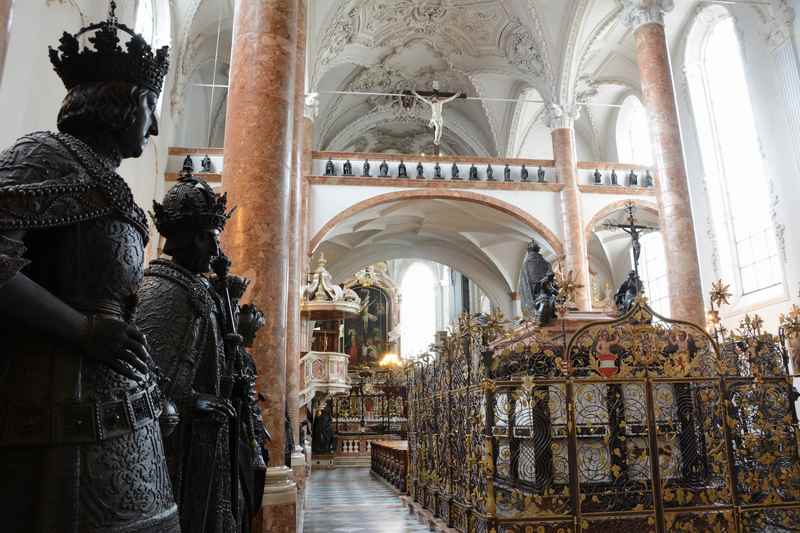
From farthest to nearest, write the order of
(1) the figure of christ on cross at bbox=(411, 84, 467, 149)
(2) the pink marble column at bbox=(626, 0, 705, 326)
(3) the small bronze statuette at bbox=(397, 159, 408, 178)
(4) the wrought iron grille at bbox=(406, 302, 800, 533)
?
(1) the figure of christ on cross at bbox=(411, 84, 467, 149) → (3) the small bronze statuette at bbox=(397, 159, 408, 178) → (2) the pink marble column at bbox=(626, 0, 705, 326) → (4) the wrought iron grille at bbox=(406, 302, 800, 533)

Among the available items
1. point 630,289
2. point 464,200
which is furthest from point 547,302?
point 464,200

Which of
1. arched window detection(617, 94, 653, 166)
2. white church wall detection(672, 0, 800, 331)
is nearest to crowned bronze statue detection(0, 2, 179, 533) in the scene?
white church wall detection(672, 0, 800, 331)

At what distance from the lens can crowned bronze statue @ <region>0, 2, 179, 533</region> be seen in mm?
1154

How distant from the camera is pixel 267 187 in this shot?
384 centimetres

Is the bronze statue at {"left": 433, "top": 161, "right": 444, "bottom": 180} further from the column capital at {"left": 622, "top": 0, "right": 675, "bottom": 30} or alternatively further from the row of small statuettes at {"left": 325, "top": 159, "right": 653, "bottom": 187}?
the column capital at {"left": 622, "top": 0, "right": 675, "bottom": 30}

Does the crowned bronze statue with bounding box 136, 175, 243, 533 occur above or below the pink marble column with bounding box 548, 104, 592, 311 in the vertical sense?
below

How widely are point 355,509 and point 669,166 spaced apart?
668cm

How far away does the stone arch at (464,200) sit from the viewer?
45.3ft

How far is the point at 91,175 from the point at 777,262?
12.6 meters

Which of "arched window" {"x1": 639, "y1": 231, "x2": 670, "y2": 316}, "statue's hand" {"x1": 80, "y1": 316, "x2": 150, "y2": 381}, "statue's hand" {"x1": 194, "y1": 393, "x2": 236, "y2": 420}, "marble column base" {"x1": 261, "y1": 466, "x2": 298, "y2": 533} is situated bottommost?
"marble column base" {"x1": 261, "y1": 466, "x2": 298, "y2": 533}

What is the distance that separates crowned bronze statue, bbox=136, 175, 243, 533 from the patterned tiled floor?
3.86m

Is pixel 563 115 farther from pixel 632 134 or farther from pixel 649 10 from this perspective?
pixel 649 10

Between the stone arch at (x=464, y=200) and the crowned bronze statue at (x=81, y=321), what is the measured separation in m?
12.3

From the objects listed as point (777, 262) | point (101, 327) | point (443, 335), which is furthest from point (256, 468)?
point (777, 262)
